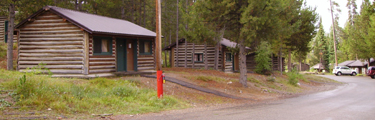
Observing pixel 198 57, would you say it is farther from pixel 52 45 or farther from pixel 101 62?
pixel 52 45

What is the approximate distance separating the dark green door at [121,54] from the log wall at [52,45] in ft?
8.96

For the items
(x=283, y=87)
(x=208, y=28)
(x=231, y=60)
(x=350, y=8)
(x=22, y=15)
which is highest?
(x=350, y=8)

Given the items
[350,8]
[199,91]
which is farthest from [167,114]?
[350,8]

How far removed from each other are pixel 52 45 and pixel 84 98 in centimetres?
742

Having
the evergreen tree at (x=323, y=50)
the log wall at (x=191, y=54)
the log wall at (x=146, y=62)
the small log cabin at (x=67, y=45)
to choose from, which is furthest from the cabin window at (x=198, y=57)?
the evergreen tree at (x=323, y=50)

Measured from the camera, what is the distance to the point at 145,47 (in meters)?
19.5

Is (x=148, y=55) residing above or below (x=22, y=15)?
below

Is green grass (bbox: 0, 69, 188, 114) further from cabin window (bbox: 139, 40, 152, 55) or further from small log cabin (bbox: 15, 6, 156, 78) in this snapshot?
cabin window (bbox: 139, 40, 152, 55)

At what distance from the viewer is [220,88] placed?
16.1m

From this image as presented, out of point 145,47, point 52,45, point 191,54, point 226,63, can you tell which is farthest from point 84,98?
point 226,63

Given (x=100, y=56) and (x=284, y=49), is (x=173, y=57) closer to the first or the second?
(x=284, y=49)

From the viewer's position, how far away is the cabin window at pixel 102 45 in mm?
15945

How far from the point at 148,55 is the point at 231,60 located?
13669mm

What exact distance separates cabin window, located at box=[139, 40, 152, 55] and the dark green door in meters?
1.39
